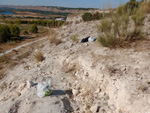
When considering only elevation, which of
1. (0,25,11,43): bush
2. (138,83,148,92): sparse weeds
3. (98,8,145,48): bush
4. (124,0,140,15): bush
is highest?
(124,0,140,15): bush

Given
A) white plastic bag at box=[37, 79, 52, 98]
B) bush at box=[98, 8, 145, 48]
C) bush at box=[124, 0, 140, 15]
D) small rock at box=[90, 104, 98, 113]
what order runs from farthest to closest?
bush at box=[124, 0, 140, 15], bush at box=[98, 8, 145, 48], white plastic bag at box=[37, 79, 52, 98], small rock at box=[90, 104, 98, 113]

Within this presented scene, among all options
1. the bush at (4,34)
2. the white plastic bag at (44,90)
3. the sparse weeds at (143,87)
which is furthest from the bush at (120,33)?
the bush at (4,34)

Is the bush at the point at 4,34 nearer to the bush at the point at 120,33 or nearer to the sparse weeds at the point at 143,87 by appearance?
the bush at the point at 120,33

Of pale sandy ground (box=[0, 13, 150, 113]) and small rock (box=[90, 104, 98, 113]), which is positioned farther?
small rock (box=[90, 104, 98, 113])

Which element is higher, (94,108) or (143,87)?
(143,87)

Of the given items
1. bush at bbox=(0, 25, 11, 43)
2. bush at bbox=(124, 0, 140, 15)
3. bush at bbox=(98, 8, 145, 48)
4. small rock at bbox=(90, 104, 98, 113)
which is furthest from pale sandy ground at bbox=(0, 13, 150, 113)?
bush at bbox=(0, 25, 11, 43)

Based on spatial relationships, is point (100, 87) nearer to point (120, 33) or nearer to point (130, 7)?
point (120, 33)

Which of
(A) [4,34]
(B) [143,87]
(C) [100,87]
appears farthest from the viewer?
(A) [4,34]

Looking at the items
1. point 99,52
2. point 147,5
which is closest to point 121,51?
point 99,52

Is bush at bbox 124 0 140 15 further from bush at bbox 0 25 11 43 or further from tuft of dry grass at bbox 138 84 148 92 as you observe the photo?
bush at bbox 0 25 11 43

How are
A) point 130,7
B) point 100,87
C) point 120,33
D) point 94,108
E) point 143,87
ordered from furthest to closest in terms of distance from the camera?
point 130,7 → point 120,33 → point 100,87 → point 94,108 → point 143,87

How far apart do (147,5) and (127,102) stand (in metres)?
5.60

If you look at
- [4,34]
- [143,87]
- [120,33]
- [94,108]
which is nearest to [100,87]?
[94,108]

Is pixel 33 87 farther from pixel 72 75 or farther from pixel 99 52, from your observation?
pixel 99 52
